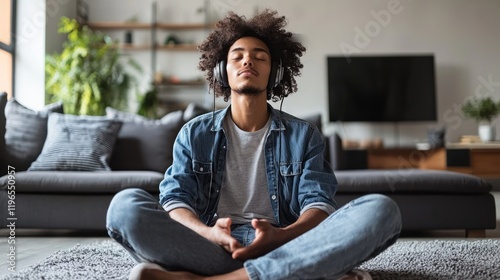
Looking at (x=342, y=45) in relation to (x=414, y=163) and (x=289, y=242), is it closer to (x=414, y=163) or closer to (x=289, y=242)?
(x=414, y=163)

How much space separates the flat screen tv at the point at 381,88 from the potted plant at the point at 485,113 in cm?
43

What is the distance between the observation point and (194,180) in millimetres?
1604

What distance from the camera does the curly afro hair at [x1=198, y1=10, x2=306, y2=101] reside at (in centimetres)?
172

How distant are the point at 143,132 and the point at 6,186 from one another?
0.93 meters

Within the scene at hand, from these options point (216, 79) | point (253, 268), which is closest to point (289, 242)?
point (253, 268)

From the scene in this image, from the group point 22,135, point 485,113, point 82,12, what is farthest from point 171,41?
point 485,113

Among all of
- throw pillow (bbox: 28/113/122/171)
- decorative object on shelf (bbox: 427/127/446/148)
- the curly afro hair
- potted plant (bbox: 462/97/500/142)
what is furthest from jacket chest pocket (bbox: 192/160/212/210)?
potted plant (bbox: 462/97/500/142)

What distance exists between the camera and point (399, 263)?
6.57 feet

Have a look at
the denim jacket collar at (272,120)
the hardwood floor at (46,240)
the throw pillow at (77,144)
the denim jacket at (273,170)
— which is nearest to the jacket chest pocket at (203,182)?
the denim jacket at (273,170)

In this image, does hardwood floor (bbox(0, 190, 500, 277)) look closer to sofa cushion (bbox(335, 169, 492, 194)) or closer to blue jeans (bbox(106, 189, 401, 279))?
sofa cushion (bbox(335, 169, 492, 194))

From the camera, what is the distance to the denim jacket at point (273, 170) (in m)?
1.56

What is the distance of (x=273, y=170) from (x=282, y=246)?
357 mm

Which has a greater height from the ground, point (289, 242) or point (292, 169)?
point (292, 169)

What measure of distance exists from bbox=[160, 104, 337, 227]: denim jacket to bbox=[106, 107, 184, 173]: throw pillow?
5.84 ft
